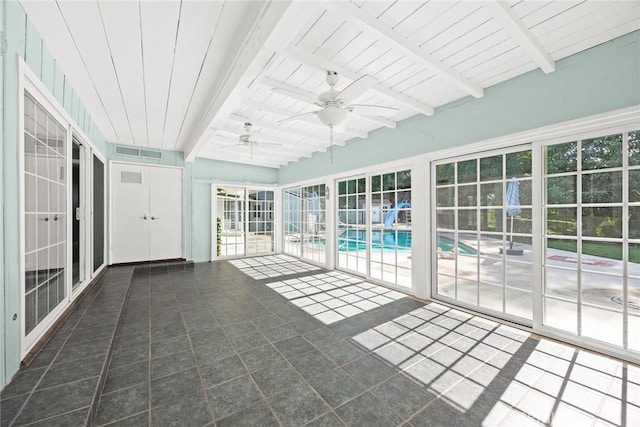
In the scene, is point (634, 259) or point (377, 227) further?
point (377, 227)

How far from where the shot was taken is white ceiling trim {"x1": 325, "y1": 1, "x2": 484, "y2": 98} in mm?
1706

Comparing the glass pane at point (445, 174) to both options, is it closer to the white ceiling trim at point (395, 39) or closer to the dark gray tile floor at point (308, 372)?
the white ceiling trim at point (395, 39)

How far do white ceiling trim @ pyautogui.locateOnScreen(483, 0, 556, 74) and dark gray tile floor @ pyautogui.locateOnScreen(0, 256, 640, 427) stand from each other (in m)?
2.56

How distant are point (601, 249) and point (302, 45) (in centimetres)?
319

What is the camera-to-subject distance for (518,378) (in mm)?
1875

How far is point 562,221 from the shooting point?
→ 2465 millimetres

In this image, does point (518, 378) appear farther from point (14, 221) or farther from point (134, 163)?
point (134, 163)

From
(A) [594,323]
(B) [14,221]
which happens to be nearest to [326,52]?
(B) [14,221]

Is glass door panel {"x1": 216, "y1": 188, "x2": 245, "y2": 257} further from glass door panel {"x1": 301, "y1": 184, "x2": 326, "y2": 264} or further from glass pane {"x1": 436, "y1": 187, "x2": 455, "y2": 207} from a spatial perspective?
glass pane {"x1": 436, "y1": 187, "x2": 455, "y2": 207}

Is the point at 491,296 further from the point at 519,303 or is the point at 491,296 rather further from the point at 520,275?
the point at 520,275

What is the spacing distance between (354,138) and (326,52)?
8.56 ft

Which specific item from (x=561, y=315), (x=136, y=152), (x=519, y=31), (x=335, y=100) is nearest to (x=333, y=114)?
(x=335, y=100)

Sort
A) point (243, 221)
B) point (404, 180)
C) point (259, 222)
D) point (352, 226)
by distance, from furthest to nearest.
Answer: point (259, 222)
point (243, 221)
point (352, 226)
point (404, 180)

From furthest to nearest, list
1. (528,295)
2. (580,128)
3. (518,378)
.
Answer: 1. (528,295)
2. (580,128)
3. (518,378)
